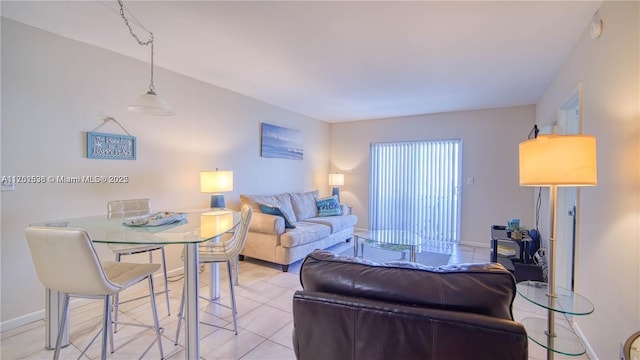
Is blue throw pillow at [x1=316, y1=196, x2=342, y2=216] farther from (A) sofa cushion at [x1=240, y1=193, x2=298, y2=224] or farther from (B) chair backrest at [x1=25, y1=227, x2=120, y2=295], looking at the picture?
(B) chair backrest at [x1=25, y1=227, x2=120, y2=295]

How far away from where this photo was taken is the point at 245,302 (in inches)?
106

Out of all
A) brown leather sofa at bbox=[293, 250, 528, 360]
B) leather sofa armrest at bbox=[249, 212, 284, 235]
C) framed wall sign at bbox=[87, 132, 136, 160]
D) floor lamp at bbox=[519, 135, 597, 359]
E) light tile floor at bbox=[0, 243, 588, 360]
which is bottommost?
light tile floor at bbox=[0, 243, 588, 360]

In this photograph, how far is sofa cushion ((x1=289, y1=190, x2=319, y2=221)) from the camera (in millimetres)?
4742

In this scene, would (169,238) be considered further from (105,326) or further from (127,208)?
(127,208)

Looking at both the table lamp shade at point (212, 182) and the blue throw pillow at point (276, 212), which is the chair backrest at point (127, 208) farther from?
the blue throw pillow at point (276, 212)

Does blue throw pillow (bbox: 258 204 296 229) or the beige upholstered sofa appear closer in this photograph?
the beige upholstered sofa

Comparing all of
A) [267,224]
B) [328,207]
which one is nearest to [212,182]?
[267,224]

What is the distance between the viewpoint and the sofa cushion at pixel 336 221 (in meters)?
4.46

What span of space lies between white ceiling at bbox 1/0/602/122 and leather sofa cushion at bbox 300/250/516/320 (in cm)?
176

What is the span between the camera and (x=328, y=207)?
5105 mm

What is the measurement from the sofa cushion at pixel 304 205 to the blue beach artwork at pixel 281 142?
0.76 m

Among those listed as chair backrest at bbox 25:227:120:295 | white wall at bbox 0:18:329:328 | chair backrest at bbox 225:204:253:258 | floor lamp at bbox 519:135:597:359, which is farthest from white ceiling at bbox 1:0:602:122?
chair backrest at bbox 25:227:120:295

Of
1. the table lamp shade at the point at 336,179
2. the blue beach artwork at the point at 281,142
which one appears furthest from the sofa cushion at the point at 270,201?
the table lamp shade at the point at 336,179

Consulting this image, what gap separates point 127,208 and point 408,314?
2662 mm
